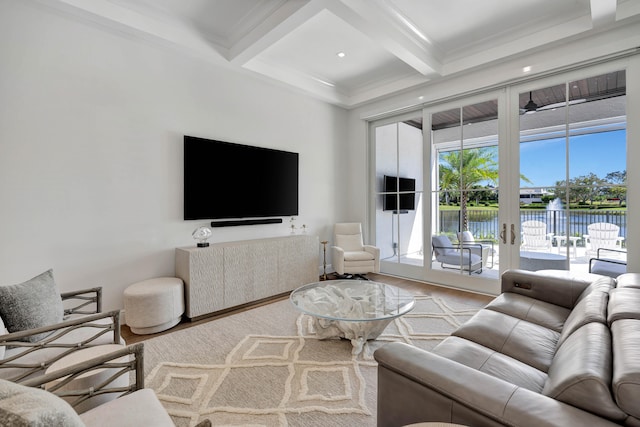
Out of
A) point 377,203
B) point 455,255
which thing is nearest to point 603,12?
point 455,255

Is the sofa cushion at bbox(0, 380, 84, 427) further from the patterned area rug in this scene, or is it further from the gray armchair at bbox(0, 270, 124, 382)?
the patterned area rug

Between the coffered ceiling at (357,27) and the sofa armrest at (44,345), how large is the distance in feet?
8.35

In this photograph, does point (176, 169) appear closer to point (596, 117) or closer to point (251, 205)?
point (251, 205)

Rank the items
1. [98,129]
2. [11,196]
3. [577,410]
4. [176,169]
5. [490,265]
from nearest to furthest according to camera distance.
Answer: [577,410] → [11,196] → [98,129] → [176,169] → [490,265]

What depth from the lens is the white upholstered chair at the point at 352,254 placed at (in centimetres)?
406

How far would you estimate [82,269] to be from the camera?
8.43 ft

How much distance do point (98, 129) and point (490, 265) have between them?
15.0 ft

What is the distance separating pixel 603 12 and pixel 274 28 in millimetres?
2878

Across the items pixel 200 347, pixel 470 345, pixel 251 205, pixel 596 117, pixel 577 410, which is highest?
pixel 596 117

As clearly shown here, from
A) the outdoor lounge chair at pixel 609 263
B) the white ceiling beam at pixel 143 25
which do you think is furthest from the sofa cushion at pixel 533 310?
the white ceiling beam at pixel 143 25

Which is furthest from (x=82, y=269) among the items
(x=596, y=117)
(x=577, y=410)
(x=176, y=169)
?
(x=596, y=117)

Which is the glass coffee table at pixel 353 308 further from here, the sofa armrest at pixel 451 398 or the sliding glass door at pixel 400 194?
the sliding glass door at pixel 400 194

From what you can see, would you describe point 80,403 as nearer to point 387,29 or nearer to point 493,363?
point 493,363

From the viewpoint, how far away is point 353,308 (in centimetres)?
221
